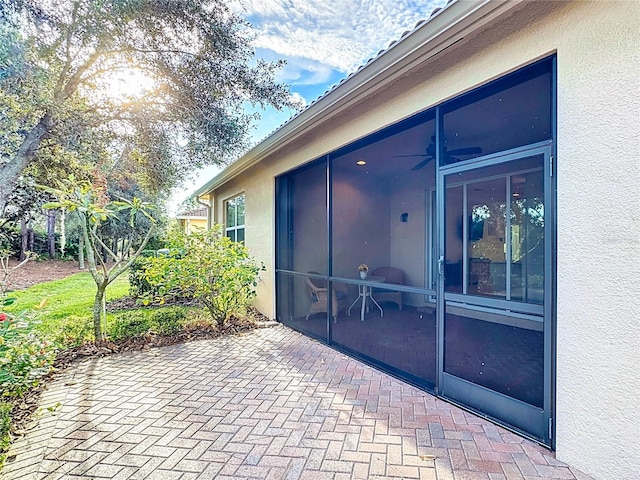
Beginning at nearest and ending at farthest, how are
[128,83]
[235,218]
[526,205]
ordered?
[526,205], [128,83], [235,218]

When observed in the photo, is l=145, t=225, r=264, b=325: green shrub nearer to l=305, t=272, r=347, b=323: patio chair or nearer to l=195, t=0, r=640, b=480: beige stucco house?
l=305, t=272, r=347, b=323: patio chair

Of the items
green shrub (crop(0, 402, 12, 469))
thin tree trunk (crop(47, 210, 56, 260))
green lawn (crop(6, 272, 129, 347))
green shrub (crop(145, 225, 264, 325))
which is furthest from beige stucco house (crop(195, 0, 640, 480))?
thin tree trunk (crop(47, 210, 56, 260))

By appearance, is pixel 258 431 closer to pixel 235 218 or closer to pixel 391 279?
pixel 391 279

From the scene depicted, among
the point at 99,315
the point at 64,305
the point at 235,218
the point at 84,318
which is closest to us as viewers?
the point at 99,315

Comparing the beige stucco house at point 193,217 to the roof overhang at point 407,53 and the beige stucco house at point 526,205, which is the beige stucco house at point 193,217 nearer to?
the beige stucco house at point 526,205

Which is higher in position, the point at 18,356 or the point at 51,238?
the point at 51,238

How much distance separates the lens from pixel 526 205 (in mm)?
2664

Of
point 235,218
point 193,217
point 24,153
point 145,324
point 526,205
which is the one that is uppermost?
point 24,153

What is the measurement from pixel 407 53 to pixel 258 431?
3246 mm

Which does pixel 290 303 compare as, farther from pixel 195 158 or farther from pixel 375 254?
pixel 195 158

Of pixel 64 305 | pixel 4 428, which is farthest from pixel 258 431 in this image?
pixel 64 305

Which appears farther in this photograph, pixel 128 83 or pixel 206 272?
pixel 128 83

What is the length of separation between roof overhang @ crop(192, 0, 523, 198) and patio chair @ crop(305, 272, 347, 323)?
8.06ft

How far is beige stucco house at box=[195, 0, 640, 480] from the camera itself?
1939mm
